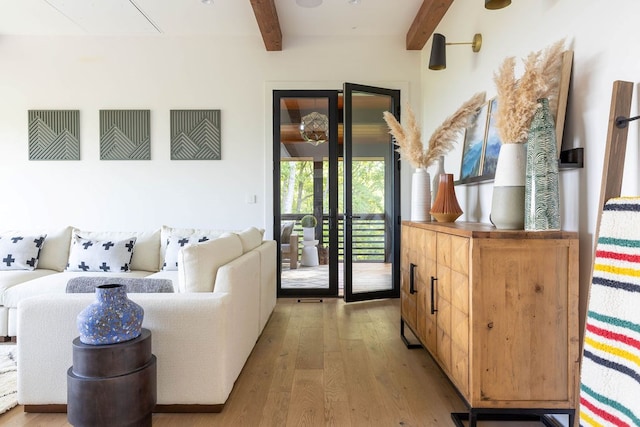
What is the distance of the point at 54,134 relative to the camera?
4.19m

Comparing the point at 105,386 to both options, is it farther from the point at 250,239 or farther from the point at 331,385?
the point at 250,239

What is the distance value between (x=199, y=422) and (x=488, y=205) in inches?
83.7

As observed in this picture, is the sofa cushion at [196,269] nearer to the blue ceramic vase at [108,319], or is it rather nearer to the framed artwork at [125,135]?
the blue ceramic vase at [108,319]

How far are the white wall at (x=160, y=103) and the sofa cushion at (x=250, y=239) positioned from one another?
0.95 meters

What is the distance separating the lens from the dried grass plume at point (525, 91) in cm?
153

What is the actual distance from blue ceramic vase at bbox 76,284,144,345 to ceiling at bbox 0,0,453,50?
2.70m

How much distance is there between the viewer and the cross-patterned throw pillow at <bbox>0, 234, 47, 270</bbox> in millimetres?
3172

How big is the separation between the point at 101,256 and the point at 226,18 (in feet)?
8.65

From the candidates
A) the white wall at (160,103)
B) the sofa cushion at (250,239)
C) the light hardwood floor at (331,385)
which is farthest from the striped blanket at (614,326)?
the white wall at (160,103)

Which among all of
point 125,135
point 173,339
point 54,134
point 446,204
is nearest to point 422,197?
point 446,204

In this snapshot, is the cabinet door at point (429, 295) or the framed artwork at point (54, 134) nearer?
the cabinet door at point (429, 295)

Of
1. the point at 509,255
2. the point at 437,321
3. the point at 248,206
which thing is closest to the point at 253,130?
the point at 248,206

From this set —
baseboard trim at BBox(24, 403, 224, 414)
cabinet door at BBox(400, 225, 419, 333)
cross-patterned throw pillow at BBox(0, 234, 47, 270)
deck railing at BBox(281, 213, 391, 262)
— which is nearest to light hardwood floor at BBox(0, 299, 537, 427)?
baseboard trim at BBox(24, 403, 224, 414)

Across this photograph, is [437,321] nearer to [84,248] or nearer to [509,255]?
[509,255]
